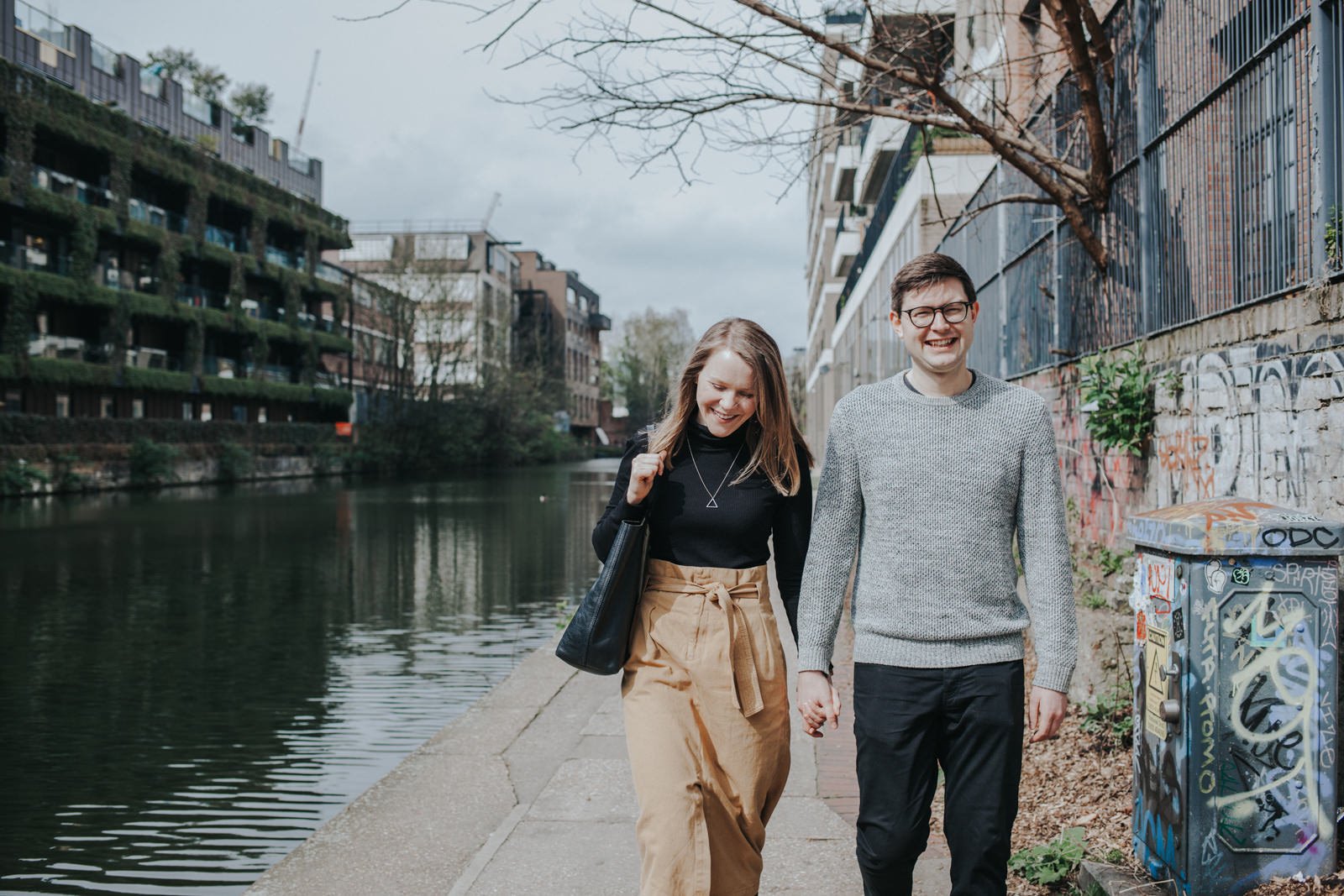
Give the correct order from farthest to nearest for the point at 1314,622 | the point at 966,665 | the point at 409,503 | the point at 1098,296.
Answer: the point at 409,503 < the point at 1098,296 < the point at 1314,622 < the point at 966,665

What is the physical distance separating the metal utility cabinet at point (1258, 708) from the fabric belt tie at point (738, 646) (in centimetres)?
124

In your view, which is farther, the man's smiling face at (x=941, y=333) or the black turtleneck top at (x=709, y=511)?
the black turtleneck top at (x=709, y=511)

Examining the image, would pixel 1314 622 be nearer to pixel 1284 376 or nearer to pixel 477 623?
pixel 1284 376

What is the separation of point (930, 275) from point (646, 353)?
351 ft

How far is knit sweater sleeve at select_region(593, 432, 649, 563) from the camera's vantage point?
3.30 meters

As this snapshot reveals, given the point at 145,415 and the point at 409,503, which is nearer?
the point at 409,503

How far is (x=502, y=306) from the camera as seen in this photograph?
74.6 m

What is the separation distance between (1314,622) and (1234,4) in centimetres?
369

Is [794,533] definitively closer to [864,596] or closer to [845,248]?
[864,596]

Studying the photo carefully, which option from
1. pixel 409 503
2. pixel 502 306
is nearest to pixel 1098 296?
pixel 409 503

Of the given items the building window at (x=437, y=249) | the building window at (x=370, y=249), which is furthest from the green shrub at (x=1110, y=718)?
the building window at (x=370, y=249)

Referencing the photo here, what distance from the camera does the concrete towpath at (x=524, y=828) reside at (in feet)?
13.9

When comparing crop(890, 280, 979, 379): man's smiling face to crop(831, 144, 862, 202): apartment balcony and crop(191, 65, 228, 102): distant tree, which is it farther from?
crop(191, 65, 228, 102): distant tree

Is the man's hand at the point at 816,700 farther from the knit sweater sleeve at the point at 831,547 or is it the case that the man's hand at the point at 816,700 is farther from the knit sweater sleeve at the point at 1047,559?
the knit sweater sleeve at the point at 1047,559
